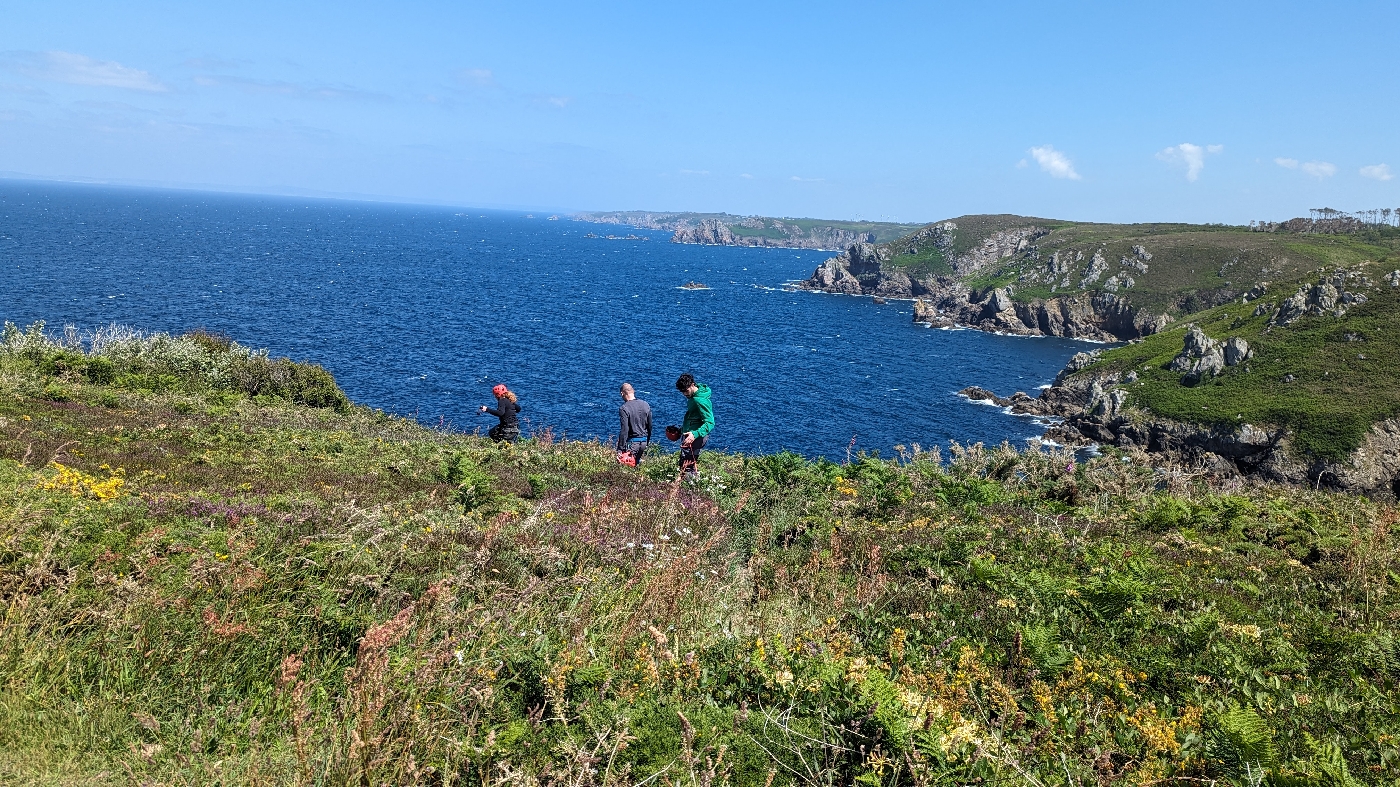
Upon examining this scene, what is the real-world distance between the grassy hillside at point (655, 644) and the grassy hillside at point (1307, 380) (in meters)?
59.7

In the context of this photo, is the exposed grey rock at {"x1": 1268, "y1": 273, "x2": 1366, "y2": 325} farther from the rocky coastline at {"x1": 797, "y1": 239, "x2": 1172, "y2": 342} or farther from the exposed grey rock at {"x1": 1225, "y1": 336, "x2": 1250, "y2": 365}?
the rocky coastline at {"x1": 797, "y1": 239, "x2": 1172, "y2": 342}

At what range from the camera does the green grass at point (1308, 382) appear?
177ft

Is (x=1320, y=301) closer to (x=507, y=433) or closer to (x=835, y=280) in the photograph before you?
(x=507, y=433)

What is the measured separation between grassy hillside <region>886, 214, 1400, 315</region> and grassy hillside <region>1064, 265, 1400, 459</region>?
51.9 meters

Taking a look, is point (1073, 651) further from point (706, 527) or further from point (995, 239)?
point (995, 239)

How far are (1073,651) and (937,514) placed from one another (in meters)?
4.62


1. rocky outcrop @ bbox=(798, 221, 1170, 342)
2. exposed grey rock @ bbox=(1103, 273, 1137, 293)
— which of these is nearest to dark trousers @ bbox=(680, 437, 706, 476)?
rocky outcrop @ bbox=(798, 221, 1170, 342)

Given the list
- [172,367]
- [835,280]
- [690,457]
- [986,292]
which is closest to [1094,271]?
[986,292]

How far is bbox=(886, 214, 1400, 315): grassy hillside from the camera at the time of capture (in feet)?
414

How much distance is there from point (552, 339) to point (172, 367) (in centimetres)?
6238

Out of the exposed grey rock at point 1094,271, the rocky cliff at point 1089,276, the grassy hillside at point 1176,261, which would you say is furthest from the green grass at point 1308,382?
the exposed grey rock at point 1094,271

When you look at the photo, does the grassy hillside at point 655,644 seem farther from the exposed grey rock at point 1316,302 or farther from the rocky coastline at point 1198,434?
the exposed grey rock at point 1316,302

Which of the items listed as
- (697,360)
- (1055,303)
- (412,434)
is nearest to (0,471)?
(412,434)

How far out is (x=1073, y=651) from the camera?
5086 millimetres
